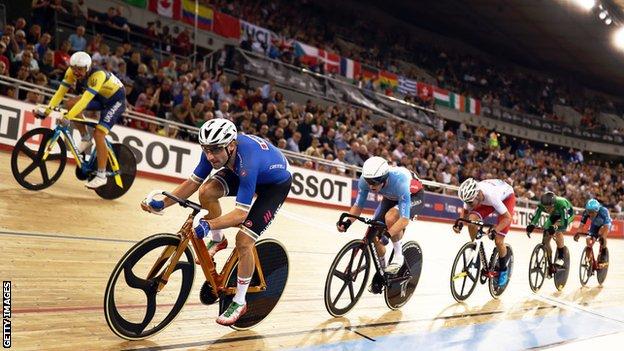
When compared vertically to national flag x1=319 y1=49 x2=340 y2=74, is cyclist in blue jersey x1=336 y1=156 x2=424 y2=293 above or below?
below

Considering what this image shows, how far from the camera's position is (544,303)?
5.79 metres

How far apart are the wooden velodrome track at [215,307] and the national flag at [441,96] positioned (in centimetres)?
1344

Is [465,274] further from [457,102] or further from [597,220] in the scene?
[457,102]

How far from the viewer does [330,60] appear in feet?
52.3

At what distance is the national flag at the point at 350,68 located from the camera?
16266 mm

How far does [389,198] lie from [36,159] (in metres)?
3.54

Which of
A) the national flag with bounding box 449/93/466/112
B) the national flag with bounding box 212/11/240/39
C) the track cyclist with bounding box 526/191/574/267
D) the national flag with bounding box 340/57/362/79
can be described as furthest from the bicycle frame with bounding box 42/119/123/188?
the national flag with bounding box 449/93/466/112

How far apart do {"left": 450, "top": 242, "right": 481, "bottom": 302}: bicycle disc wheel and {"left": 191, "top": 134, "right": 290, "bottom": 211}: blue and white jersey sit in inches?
106

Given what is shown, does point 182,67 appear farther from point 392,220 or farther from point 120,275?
point 120,275

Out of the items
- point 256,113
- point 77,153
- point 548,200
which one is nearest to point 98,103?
point 77,153

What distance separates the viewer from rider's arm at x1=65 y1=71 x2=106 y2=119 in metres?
5.04

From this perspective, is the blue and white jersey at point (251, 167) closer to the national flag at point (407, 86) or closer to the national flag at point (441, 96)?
the national flag at point (407, 86)

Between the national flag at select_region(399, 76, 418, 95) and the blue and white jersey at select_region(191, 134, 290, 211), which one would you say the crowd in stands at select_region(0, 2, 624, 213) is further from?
the blue and white jersey at select_region(191, 134, 290, 211)

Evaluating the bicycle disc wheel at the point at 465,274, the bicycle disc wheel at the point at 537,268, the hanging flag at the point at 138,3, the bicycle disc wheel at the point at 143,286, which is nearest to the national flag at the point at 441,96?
the hanging flag at the point at 138,3
